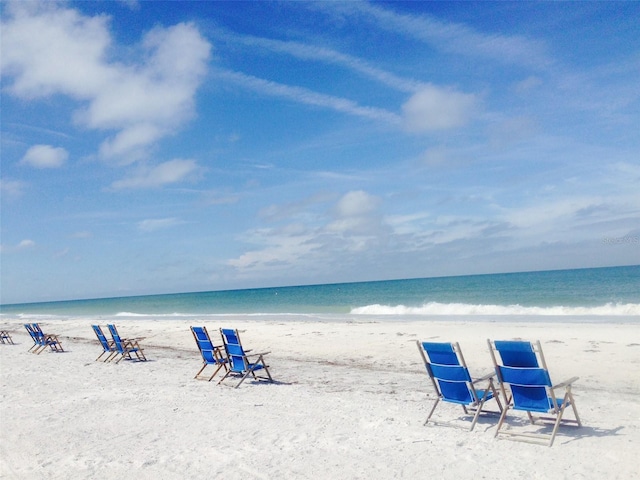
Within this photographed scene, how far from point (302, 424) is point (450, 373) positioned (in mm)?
1798

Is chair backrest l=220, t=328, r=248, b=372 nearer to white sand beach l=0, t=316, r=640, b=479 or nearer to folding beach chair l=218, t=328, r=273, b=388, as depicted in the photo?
folding beach chair l=218, t=328, r=273, b=388

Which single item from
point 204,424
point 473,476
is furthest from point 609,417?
point 204,424

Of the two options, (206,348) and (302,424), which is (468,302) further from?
(302,424)

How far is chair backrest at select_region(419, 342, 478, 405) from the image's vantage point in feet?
18.0

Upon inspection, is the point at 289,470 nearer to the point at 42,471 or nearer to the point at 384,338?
the point at 42,471

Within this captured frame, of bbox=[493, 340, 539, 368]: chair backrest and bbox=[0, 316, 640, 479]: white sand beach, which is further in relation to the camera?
bbox=[493, 340, 539, 368]: chair backrest

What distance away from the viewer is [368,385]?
26.4 feet

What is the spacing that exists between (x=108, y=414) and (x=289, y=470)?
3551mm

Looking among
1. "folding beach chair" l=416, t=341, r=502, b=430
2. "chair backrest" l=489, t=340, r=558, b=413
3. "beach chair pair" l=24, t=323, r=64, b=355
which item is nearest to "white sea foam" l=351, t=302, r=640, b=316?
"beach chair pair" l=24, t=323, r=64, b=355

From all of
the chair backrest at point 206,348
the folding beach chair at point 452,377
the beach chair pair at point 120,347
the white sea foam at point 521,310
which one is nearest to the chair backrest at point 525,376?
the folding beach chair at point 452,377

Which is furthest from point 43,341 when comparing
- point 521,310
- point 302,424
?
point 521,310

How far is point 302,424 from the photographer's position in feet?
19.5

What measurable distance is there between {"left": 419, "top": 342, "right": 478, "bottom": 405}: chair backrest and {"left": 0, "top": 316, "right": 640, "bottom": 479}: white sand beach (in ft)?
1.04

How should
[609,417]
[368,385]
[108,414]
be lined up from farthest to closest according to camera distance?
[368,385], [108,414], [609,417]
